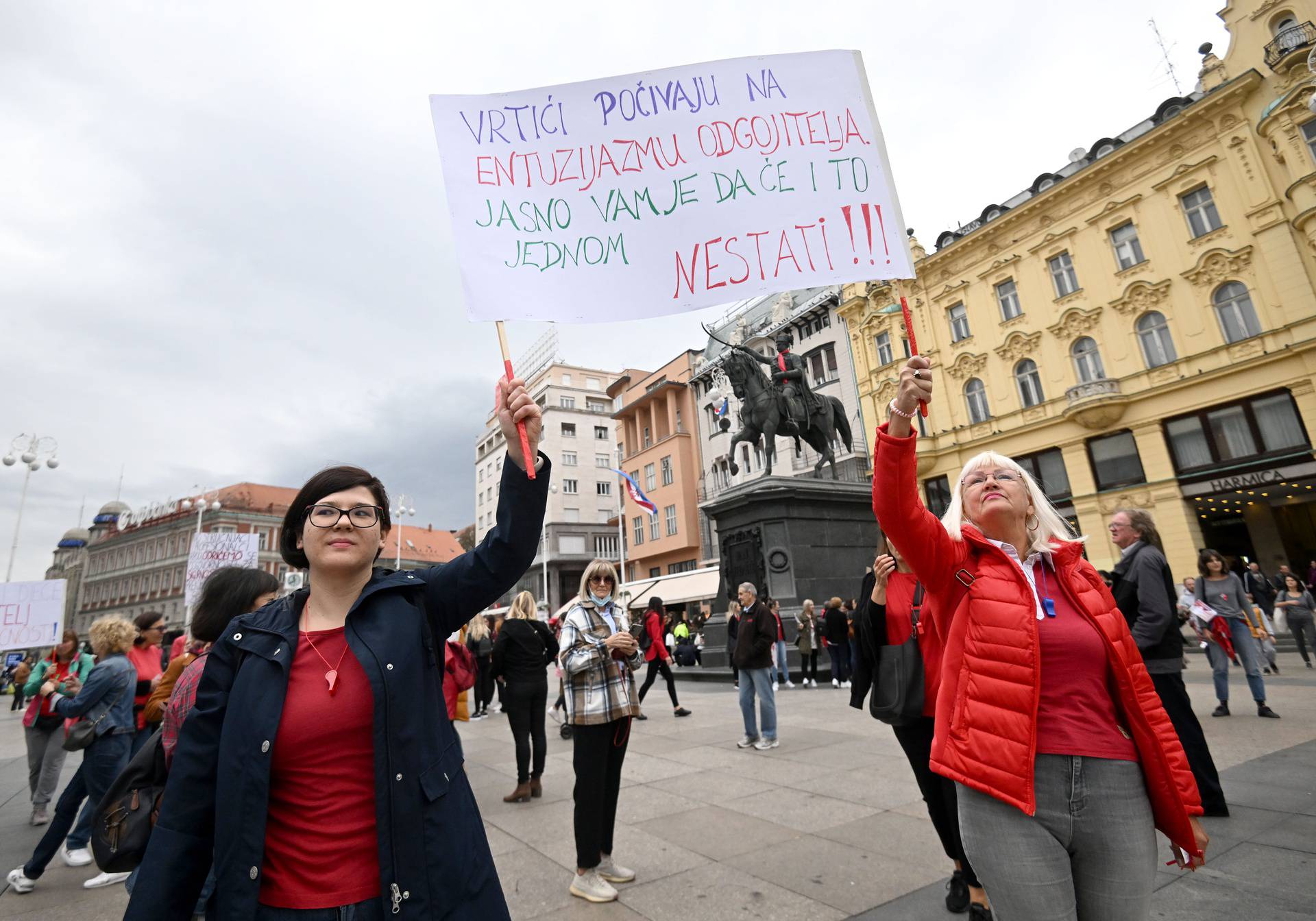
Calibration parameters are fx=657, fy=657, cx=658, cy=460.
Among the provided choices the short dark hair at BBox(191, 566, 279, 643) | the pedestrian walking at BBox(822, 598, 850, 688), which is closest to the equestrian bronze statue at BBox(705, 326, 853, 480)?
the pedestrian walking at BBox(822, 598, 850, 688)

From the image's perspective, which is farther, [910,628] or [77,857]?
[77,857]

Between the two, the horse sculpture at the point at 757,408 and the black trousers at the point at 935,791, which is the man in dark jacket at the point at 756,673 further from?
the horse sculpture at the point at 757,408

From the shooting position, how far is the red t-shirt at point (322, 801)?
1.56 meters

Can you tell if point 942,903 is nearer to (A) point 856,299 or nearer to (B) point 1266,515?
(B) point 1266,515

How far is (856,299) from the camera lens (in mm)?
34250

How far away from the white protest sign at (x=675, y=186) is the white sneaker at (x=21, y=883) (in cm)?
522

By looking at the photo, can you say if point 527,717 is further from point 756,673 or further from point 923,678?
point 923,678

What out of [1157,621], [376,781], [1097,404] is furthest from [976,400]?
[376,781]

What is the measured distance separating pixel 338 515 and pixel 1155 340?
30136 millimetres

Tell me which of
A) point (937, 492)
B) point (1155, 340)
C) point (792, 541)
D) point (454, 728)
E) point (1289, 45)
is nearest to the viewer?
point (454, 728)

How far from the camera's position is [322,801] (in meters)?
1.60

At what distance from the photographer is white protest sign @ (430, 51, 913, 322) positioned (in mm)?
3094

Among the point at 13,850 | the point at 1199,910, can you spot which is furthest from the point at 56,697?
the point at 1199,910

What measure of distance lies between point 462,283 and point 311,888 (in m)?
2.19
